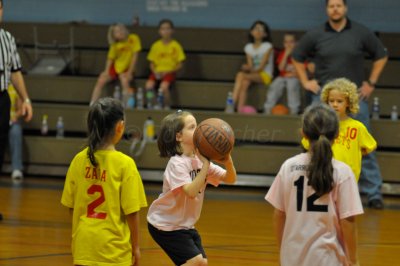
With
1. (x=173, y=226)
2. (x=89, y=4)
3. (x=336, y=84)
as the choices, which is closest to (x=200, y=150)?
(x=173, y=226)

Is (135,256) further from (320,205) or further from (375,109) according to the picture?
(375,109)

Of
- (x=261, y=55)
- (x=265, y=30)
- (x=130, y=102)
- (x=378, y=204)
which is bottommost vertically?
(x=378, y=204)

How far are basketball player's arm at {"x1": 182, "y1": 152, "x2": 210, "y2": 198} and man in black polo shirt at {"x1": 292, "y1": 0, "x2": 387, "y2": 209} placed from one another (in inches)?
141

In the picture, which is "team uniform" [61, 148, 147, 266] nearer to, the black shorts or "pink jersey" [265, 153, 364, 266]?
the black shorts

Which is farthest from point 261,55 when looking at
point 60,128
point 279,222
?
point 279,222

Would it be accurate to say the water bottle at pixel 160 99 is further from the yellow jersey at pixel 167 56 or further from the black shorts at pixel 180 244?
the black shorts at pixel 180 244

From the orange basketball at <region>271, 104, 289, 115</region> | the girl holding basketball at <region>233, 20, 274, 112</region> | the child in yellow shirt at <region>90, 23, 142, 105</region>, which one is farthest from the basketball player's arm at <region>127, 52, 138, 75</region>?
the orange basketball at <region>271, 104, 289, 115</region>

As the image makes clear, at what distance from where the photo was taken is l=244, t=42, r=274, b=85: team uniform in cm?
1070

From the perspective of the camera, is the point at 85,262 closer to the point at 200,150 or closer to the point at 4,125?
the point at 200,150

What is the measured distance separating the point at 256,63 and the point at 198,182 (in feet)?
21.9

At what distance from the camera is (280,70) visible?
1065 cm

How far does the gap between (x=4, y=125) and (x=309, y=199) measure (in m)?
3.90

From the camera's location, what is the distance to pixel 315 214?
3.63 m

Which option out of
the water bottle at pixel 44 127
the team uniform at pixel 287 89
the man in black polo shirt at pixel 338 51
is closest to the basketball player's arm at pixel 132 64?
the water bottle at pixel 44 127
